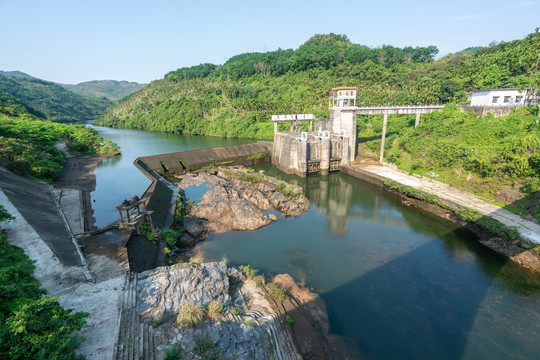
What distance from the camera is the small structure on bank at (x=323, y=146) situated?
119 ft

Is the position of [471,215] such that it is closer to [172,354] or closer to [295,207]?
[295,207]

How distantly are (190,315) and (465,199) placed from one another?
2665cm

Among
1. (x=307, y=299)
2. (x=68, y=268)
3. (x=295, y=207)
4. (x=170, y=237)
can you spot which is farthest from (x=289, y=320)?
(x=295, y=207)

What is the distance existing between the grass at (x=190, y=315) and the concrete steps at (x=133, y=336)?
1006 mm

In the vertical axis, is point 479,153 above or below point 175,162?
above

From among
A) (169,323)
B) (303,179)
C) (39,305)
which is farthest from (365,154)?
(39,305)

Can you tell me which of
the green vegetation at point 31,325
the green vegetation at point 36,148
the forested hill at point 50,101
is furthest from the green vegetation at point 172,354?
the forested hill at point 50,101

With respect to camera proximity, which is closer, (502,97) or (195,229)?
(195,229)

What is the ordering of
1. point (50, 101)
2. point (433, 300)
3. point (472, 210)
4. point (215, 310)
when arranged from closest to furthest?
point (215, 310) → point (433, 300) → point (472, 210) → point (50, 101)

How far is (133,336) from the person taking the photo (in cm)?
826

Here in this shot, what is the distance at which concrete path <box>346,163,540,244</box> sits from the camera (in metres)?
18.4

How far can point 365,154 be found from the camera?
4509 cm

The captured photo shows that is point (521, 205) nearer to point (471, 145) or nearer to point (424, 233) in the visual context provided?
point (424, 233)

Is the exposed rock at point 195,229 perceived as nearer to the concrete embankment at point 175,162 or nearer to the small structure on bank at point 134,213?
the concrete embankment at point 175,162
